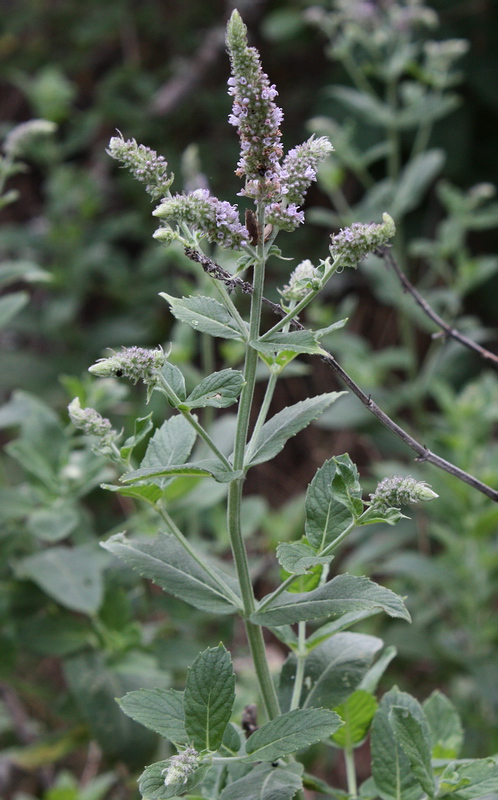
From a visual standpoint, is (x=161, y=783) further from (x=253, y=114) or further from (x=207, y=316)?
(x=253, y=114)

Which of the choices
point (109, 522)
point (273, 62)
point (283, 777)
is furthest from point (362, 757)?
point (273, 62)

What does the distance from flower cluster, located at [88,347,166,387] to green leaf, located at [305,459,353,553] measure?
0.18 meters

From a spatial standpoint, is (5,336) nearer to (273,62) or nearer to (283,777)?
(273,62)

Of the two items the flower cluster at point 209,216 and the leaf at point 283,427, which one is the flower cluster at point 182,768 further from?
the flower cluster at point 209,216

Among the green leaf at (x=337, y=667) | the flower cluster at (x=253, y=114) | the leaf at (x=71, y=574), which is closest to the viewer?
the flower cluster at (x=253, y=114)

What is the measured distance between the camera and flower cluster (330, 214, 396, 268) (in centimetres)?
62

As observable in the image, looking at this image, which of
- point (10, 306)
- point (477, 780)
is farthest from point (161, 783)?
point (10, 306)

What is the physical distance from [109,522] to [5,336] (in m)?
1.24

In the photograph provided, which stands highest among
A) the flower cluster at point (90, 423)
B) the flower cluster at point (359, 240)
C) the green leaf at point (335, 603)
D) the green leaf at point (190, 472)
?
the flower cluster at point (359, 240)

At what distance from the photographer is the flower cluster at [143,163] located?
638mm

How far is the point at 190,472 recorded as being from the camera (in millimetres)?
667

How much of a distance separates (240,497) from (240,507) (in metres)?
0.02

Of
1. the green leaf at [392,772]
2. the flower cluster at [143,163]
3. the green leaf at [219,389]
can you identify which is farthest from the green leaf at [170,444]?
the green leaf at [392,772]

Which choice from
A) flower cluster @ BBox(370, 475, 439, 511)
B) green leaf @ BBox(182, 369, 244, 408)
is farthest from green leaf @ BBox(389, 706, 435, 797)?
green leaf @ BBox(182, 369, 244, 408)
